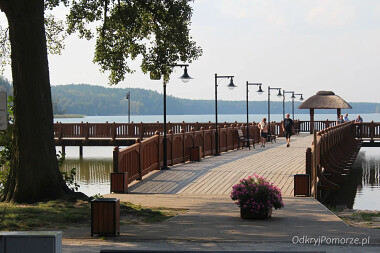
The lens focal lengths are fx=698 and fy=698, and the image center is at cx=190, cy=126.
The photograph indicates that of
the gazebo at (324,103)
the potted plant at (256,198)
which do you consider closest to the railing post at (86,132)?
the gazebo at (324,103)

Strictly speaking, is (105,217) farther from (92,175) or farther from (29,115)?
(92,175)

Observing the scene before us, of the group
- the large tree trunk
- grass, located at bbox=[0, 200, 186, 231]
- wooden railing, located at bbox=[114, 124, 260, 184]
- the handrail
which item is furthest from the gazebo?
grass, located at bbox=[0, 200, 186, 231]

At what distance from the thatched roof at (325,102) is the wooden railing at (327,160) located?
13.4 m

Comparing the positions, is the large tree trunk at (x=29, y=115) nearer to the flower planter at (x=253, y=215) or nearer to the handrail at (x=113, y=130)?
the flower planter at (x=253, y=215)

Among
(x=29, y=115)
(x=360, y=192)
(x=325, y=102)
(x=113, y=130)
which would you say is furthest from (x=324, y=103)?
(x=29, y=115)

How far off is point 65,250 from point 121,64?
13.5m

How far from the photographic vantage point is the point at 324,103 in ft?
199

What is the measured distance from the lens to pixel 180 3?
19766mm

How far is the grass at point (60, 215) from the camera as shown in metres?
11.8

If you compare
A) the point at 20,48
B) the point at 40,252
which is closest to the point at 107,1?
the point at 20,48

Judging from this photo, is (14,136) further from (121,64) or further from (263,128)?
(263,128)

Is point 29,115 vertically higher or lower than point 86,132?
higher

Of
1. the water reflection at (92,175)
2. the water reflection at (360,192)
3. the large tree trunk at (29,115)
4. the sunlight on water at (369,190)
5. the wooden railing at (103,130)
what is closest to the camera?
the large tree trunk at (29,115)

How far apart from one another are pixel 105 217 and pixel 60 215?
2.22m
